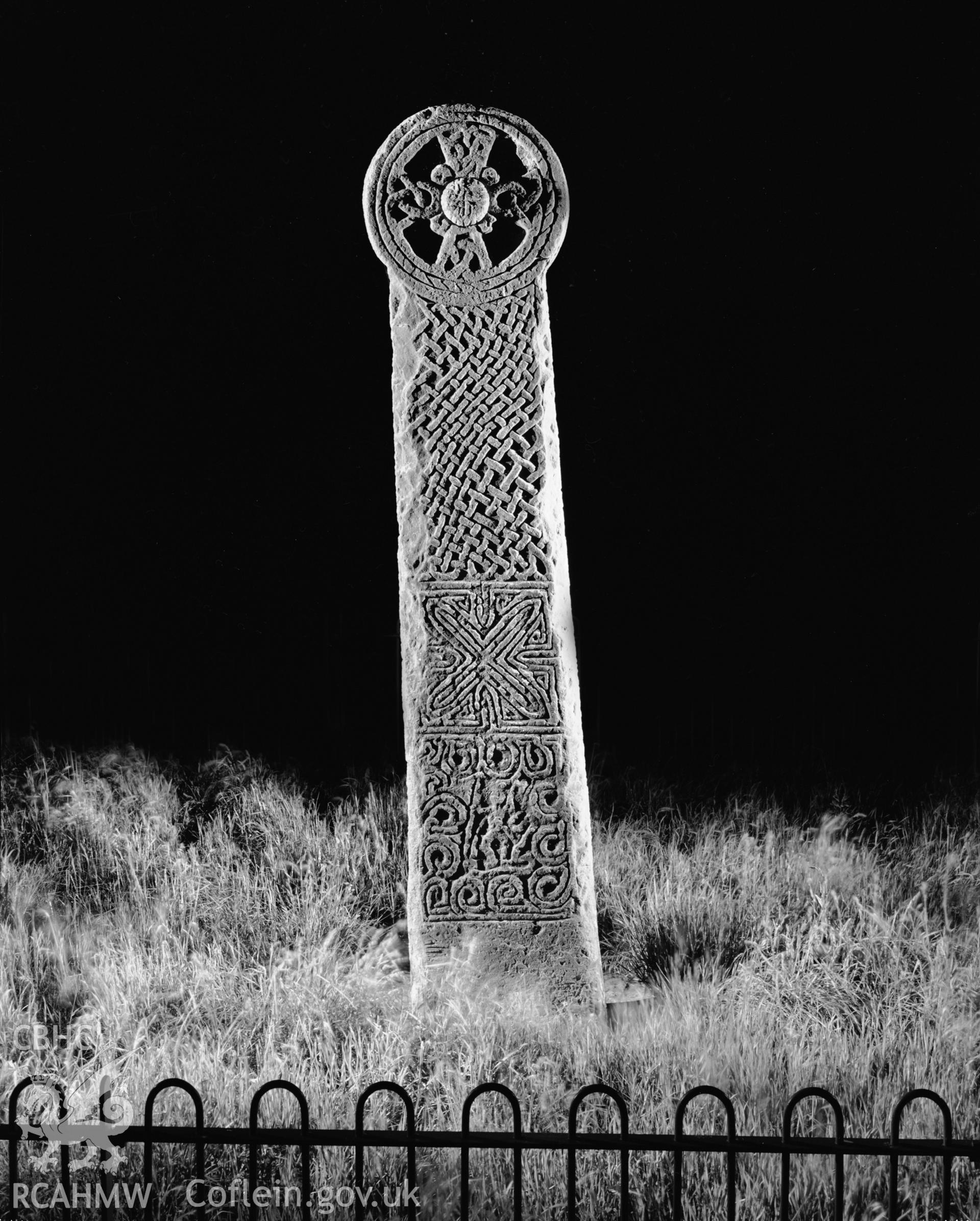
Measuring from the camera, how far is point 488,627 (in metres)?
4.24

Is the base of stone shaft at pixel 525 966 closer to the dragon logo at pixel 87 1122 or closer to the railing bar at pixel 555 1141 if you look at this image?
the dragon logo at pixel 87 1122

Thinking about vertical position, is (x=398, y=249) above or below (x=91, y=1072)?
above

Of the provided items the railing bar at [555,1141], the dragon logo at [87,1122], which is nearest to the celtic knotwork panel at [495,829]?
the dragon logo at [87,1122]

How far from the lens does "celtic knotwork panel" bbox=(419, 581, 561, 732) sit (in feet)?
13.9

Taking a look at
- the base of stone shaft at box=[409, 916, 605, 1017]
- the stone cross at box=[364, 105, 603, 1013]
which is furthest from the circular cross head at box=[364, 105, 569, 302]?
the base of stone shaft at box=[409, 916, 605, 1017]

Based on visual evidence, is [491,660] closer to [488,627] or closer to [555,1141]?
[488,627]

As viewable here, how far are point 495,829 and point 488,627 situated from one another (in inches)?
25.0

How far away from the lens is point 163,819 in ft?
18.7

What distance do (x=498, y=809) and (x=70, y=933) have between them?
5.75 feet

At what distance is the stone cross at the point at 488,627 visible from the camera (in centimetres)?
421

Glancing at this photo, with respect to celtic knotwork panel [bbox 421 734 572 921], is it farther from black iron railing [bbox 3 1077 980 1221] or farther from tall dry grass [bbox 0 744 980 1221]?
black iron railing [bbox 3 1077 980 1221]

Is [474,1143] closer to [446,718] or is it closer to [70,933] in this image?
[446,718]

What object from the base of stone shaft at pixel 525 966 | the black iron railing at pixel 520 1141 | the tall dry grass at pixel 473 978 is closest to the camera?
the black iron railing at pixel 520 1141

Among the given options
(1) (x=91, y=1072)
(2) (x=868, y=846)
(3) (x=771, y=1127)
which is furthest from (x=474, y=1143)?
(2) (x=868, y=846)
